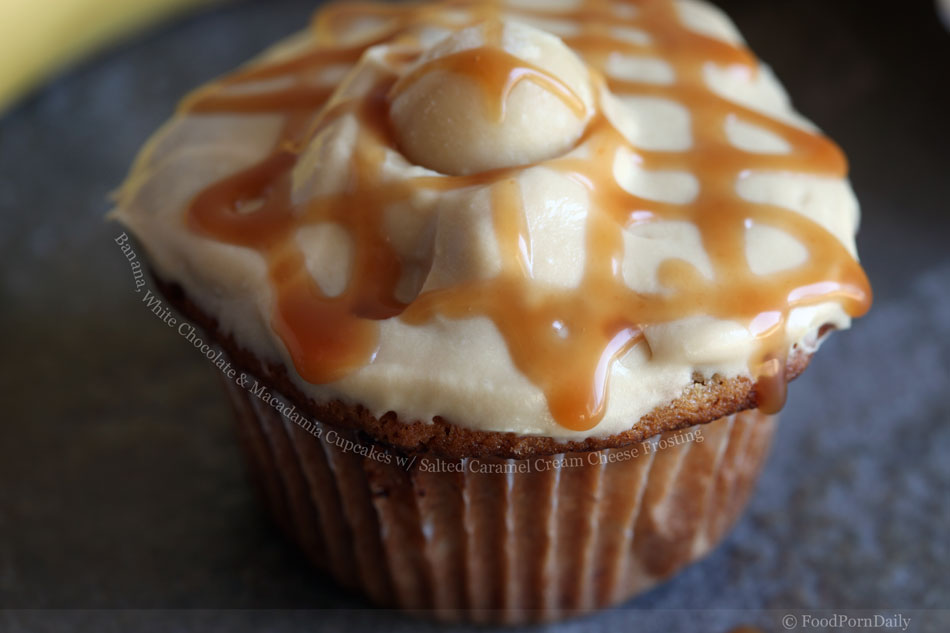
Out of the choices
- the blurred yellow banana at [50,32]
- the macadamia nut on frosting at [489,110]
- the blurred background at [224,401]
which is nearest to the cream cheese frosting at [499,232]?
the macadamia nut on frosting at [489,110]

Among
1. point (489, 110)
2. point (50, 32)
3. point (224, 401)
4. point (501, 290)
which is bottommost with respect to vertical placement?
point (224, 401)

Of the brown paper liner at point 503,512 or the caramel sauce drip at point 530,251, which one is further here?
the brown paper liner at point 503,512

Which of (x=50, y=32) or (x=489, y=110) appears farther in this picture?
(x=50, y=32)

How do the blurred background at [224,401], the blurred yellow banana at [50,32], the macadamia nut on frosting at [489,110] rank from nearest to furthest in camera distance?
the macadamia nut on frosting at [489,110], the blurred background at [224,401], the blurred yellow banana at [50,32]

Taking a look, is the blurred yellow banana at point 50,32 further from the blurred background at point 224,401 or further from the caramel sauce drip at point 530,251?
the caramel sauce drip at point 530,251

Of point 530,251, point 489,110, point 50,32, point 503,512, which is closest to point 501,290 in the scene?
point 530,251

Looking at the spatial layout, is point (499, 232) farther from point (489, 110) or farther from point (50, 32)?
point (50, 32)

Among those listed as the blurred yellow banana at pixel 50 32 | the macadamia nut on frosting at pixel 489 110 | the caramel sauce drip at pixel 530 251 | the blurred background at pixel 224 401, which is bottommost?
the blurred background at pixel 224 401
